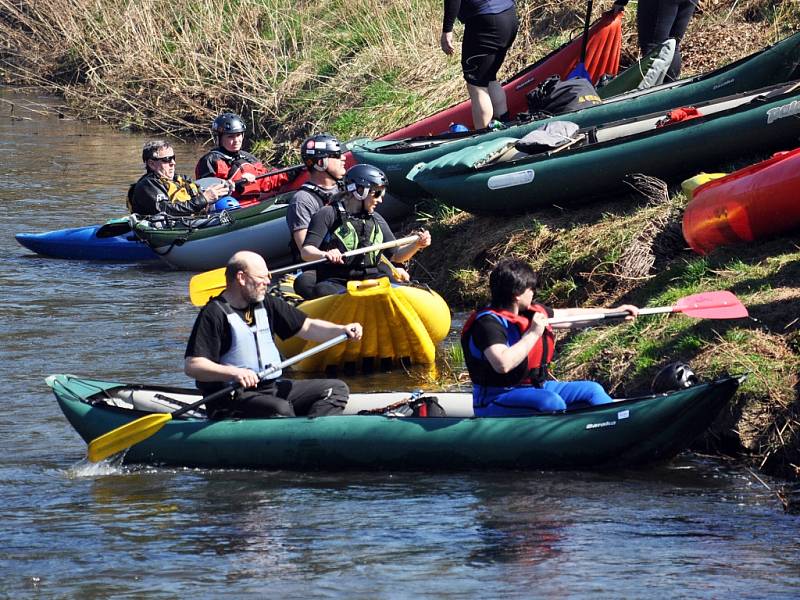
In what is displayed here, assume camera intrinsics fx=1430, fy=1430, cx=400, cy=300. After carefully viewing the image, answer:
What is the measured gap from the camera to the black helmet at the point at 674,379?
5.91 meters

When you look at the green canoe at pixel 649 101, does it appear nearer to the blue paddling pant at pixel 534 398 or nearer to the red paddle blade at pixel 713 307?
the red paddle blade at pixel 713 307

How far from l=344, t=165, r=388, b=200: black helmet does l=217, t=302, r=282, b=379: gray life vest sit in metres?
1.91

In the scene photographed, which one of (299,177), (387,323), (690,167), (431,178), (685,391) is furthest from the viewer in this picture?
(299,177)

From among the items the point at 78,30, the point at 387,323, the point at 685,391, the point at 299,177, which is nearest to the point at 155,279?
the point at 299,177

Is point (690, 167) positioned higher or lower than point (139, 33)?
lower

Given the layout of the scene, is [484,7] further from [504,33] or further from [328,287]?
[328,287]


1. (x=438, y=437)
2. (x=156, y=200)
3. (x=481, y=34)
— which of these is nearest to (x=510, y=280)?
(x=438, y=437)

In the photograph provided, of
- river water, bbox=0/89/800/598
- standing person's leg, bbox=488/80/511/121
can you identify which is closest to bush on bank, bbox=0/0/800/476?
river water, bbox=0/89/800/598

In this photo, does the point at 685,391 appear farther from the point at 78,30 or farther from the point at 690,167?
the point at 78,30

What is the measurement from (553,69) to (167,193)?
11.2ft

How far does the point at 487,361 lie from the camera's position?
5.84 meters

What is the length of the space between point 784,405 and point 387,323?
2.69m

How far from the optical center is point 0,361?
835 centimetres

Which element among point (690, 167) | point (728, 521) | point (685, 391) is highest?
point (690, 167)
